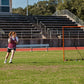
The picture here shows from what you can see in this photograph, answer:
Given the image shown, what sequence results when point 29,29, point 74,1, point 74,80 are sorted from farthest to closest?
point 74,1 → point 29,29 → point 74,80

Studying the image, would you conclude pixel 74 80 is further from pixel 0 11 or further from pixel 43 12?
pixel 43 12

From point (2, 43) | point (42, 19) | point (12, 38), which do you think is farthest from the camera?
point (42, 19)

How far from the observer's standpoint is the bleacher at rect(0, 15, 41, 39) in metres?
36.3

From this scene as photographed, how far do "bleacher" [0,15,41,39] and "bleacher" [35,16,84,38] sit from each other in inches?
59.4

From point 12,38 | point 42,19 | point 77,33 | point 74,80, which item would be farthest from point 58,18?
point 74,80

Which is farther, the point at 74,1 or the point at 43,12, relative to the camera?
the point at 43,12

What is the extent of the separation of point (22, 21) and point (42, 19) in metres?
4.06

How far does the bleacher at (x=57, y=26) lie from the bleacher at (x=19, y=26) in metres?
1.51

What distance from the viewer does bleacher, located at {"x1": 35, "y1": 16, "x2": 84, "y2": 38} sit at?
1433 inches

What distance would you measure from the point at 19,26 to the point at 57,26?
18.0 feet

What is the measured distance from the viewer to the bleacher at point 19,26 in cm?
3634

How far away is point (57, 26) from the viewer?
4062 centimetres

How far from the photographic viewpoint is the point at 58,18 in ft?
154

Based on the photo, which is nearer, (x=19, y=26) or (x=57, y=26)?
(x=19, y=26)
